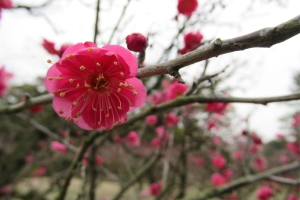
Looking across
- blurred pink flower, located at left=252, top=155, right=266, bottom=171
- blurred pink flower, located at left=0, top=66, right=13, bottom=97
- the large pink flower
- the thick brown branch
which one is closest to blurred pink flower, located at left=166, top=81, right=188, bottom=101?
the large pink flower

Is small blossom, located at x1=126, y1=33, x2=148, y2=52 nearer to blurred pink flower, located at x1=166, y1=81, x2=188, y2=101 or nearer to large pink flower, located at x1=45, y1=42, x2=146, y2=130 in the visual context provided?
large pink flower, located at x1=45, y1=42, x2=146, y2=130

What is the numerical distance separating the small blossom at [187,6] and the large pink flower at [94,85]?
789mm

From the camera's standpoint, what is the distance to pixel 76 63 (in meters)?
0.89

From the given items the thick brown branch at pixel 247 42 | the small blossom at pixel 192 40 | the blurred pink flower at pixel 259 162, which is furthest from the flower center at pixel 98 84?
the blurred pink flower at pixel 259 162

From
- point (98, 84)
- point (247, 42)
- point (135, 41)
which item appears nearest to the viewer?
point (247, 42)

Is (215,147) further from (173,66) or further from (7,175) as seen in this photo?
(173,66)

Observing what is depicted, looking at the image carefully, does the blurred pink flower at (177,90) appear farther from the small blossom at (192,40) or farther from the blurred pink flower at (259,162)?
the blurred pink flower at (259,162)

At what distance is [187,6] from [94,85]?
84 centimetres

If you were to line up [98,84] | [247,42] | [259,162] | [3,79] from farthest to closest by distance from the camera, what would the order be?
[259,162]
[3,79]
[98,84]
[247,42]

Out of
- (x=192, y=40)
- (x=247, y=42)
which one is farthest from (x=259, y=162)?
(x=247, y=42)

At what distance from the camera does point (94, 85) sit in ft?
3.27

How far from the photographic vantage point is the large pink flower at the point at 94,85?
0.81 m

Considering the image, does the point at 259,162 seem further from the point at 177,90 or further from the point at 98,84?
the point at 98,84

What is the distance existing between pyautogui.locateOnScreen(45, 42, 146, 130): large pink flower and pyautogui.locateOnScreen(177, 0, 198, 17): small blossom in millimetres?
789
